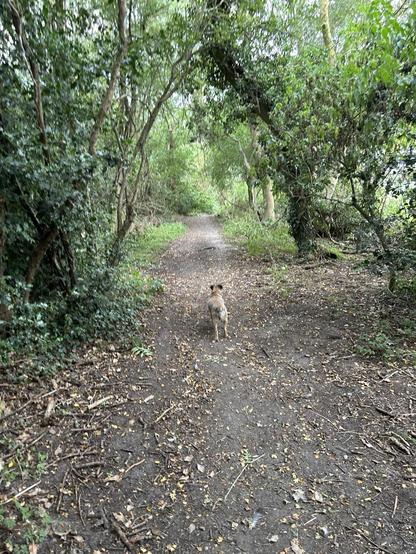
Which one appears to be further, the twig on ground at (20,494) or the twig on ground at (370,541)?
the twig on ground at (20,494)

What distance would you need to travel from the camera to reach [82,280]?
6.56 meters

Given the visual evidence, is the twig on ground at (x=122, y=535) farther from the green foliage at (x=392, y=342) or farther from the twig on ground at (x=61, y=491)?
the green foliage at (x=392, y=342)

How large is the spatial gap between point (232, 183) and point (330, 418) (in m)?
30.7

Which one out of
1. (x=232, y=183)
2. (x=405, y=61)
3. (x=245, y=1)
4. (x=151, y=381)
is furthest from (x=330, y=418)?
(x=232, y=183)

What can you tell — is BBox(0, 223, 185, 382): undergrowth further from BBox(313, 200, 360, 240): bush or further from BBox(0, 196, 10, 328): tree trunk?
BBox(313, 200, 360, 240): bush

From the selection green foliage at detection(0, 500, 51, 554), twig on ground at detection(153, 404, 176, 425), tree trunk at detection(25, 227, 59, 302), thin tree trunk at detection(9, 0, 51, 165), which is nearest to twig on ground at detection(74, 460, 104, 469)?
green foliage at detection(0, 500, 51, 554)

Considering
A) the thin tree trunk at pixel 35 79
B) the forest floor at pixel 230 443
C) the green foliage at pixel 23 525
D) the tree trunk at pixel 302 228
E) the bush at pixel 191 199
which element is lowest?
the forest floor at pixel 230 443

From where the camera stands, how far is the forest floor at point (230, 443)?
→ 127 inches

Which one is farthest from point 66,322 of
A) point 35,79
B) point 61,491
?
→ point 35,79

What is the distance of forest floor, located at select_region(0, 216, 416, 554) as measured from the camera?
10.6ft

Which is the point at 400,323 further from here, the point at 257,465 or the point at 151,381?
the point at 151,381

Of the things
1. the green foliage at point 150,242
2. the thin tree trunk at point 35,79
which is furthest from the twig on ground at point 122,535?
the green foliage at point 150,242

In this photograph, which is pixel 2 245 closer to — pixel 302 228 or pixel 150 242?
pixel 302 228

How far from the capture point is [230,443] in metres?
4.33
